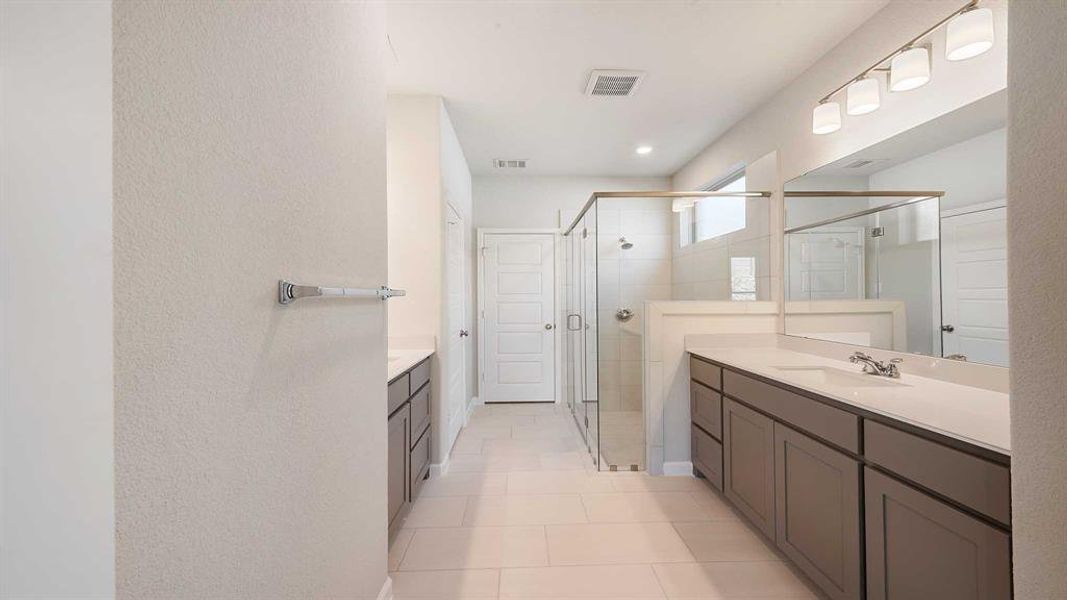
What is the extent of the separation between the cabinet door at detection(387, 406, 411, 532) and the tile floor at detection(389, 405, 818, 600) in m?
0.22

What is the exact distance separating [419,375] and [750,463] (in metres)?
1.79

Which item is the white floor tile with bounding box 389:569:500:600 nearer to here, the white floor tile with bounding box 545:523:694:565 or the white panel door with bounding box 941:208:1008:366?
the white floor tile with bounding box 545:523:694:565

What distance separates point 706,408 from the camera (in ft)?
8.41

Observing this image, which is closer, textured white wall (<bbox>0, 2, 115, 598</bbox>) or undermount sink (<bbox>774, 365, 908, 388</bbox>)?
textured white wall (<bbox>0, 2, 115, 598</bbox>)

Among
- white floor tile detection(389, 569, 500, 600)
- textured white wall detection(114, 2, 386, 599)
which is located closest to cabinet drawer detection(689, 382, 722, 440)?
white floor tile detection(389, 569, 500, 600)

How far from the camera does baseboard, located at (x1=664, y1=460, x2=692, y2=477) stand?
2.83m

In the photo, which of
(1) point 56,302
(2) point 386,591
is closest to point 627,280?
(2) point 386,591

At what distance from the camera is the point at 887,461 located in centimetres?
129

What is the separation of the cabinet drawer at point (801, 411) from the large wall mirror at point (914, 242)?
67 centimetres

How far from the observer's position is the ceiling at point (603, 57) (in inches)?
83.0

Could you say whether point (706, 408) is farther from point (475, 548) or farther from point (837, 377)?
point (475, 548)

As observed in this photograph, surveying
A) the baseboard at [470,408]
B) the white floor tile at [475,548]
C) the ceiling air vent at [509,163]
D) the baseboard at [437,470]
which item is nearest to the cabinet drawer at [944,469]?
the white floor tile at [475,548]

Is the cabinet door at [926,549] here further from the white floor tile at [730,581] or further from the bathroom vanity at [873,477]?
the white floor tile at [730,581]

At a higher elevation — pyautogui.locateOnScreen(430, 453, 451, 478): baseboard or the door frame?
the door frame
